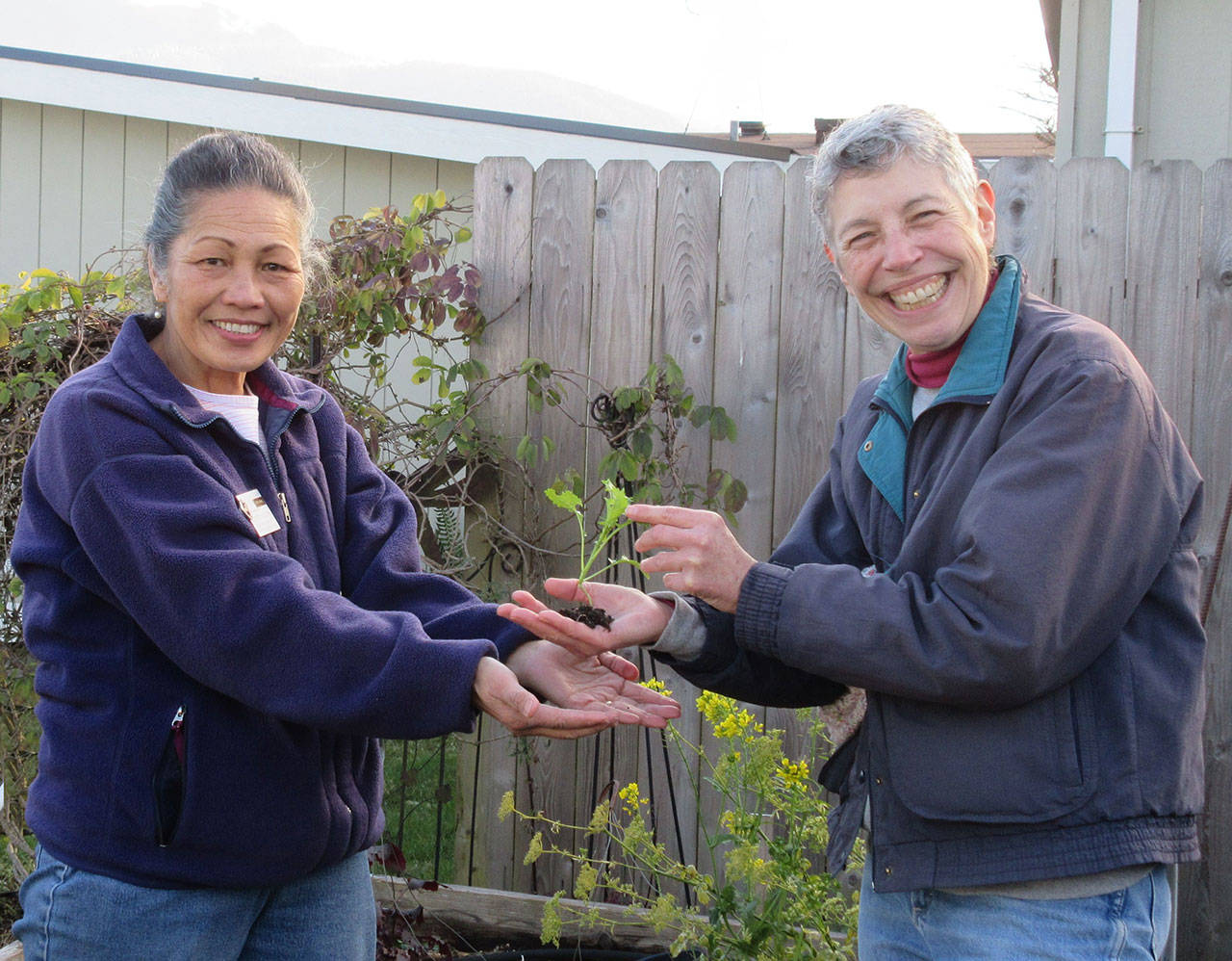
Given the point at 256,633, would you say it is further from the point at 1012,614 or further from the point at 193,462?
the point at 1012,614

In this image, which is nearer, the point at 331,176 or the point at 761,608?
the point at 761,608

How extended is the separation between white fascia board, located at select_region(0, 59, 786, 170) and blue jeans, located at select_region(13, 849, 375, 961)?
18.8ft

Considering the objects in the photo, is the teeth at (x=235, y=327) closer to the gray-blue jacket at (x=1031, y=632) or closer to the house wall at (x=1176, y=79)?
the gray-blue jacket at (x=1031, y=632)

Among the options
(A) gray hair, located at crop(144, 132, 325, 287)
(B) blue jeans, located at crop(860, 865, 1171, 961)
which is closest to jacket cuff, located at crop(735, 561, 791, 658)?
(B) blue jeans, located at crop(860, 865, 1171, 961)

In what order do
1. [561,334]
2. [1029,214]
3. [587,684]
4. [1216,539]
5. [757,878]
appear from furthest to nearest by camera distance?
[561,334] → [1029,214] → [1216,539] → [757,878] → [587,684]

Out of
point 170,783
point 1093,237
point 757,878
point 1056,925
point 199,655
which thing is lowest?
point 757,878

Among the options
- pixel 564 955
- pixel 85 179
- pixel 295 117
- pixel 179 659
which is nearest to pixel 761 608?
pixel 179 659

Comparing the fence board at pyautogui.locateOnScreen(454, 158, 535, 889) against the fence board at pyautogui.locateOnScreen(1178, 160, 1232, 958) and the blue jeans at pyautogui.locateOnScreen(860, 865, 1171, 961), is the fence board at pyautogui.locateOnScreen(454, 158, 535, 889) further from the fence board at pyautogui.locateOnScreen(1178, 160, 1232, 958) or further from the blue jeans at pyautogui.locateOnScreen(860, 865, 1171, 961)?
the blue jeans at pyautogui.locateOnScreen(860, 865, 1171, 961)

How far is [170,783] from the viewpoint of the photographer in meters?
1.78

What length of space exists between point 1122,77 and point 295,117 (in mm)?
4901

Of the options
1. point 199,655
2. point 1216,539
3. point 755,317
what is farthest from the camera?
point 755,317

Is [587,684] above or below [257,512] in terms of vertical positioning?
below

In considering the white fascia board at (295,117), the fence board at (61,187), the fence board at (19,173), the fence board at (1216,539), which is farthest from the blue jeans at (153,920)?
the fence board at (19,173)

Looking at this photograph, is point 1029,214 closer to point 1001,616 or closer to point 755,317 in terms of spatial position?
point 755,317
